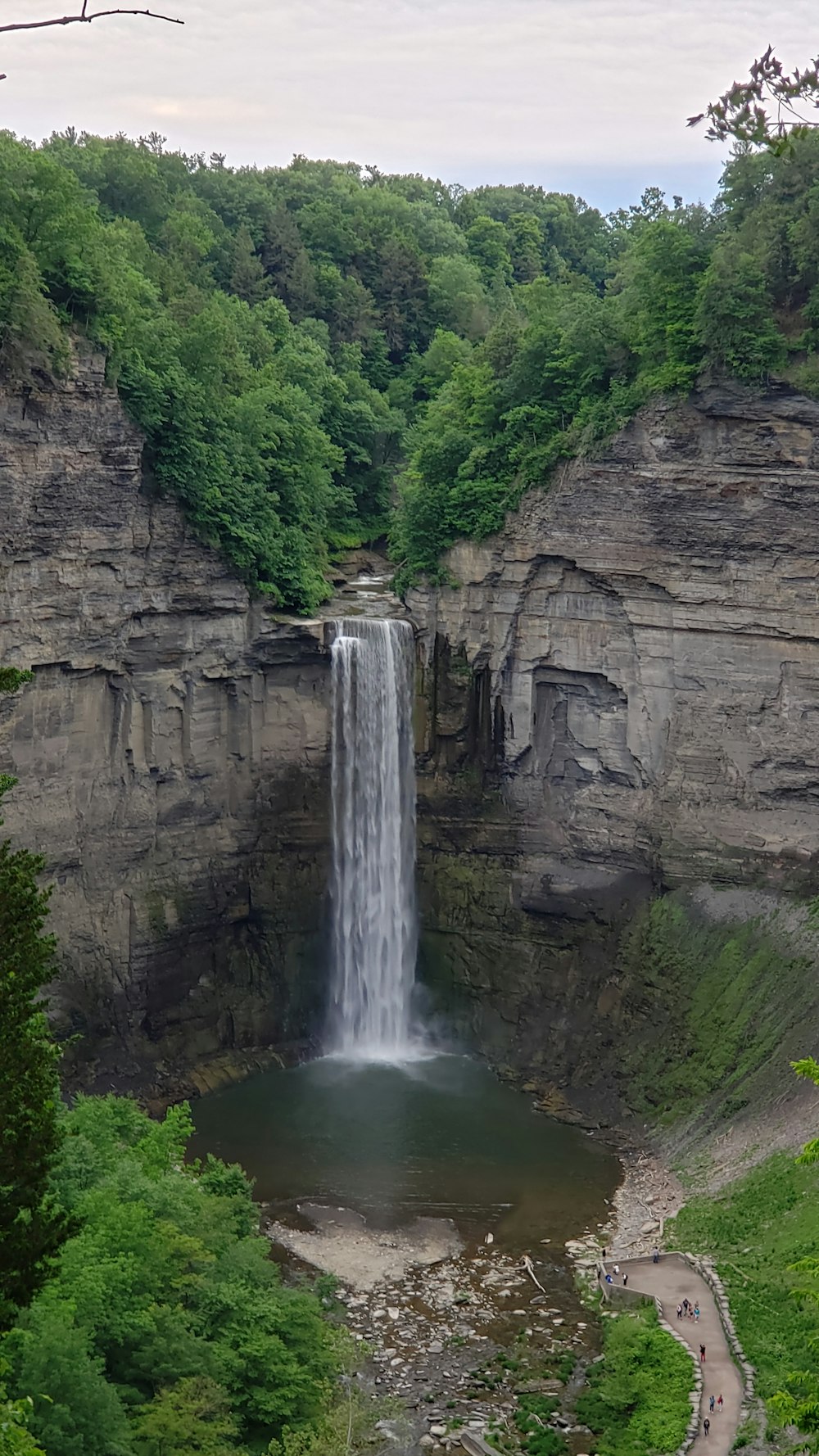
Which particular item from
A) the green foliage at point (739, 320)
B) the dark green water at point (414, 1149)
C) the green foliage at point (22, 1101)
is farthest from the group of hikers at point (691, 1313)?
the green foliage at point (739, 320)

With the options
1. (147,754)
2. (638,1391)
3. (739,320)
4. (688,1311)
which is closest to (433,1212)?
(688,1311)

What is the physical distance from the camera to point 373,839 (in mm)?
50344

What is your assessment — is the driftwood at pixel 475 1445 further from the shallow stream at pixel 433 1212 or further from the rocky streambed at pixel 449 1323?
the shallow stream at pixel 433 1212

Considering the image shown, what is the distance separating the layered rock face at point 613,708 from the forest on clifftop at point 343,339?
5.31ft

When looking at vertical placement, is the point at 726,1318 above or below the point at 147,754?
below

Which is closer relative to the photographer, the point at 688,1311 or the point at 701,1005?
the point at 688,1311

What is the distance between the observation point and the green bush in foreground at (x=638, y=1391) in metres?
31.1

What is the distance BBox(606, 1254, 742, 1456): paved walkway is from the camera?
30744 millimetres

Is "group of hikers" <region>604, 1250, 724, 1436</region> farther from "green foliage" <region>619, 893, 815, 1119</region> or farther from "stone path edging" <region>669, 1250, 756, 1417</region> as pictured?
"green foliage" <region>619, 893, 815, 1119</region>

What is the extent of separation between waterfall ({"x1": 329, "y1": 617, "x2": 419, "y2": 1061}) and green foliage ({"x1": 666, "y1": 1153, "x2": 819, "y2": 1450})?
43.0 ft

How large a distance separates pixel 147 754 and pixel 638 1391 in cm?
2164

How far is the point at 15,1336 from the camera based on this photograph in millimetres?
26109

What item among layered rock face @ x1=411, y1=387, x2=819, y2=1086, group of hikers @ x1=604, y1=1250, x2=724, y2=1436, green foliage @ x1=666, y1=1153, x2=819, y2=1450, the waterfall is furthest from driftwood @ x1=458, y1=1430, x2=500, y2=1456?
the waterfall

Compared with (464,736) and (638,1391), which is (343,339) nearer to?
(464,736)
